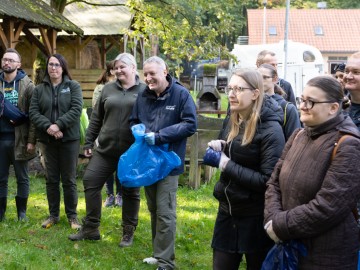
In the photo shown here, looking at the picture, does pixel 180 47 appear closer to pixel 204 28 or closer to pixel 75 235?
pixel 204 28

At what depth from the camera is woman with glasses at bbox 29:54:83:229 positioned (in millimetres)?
5953

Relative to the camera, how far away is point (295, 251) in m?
3.10

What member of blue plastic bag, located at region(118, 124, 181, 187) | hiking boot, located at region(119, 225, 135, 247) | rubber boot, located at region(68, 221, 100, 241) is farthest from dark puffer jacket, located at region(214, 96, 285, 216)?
→ rubber boot, located at region(68, 221, 100, 241)

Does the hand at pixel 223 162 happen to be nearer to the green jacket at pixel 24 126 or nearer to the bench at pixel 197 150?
the green jacket at pixel 24 126

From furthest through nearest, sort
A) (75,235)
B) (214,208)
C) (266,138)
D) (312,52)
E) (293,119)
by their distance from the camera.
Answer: (312,52)
(214,208)
(75,235)
(293,119)
(266,138)

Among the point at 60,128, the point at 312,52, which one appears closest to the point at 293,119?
the point at 60,128

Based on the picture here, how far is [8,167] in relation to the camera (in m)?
6.30

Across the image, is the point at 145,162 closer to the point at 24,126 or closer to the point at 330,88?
the point at 24,126

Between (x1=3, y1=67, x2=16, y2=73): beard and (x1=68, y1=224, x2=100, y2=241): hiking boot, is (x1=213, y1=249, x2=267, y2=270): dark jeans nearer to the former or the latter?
(x1=68, y1=224, x2=100, y2=241): hiking boot

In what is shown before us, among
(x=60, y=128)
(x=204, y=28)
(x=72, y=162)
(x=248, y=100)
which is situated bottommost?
(x=72, y=162)

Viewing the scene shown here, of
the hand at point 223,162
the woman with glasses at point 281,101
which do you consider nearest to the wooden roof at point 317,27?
the woman with glasses at point 281,101

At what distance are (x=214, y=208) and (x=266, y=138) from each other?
4310mm

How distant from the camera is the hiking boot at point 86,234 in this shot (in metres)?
5.81

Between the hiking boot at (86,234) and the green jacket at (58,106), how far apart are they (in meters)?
1.00
